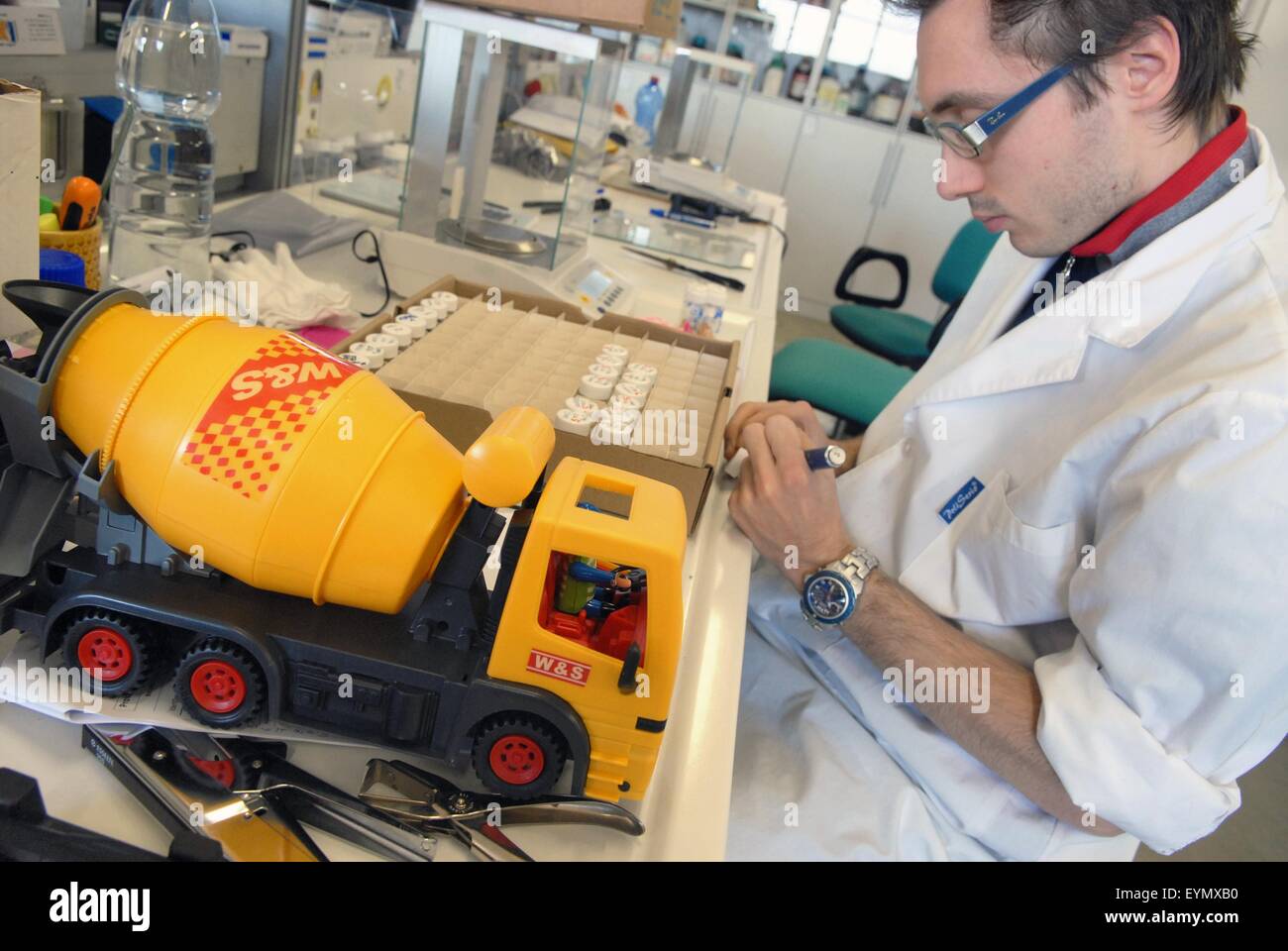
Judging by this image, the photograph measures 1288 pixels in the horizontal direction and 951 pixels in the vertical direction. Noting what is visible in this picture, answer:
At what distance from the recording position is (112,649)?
0.69 m

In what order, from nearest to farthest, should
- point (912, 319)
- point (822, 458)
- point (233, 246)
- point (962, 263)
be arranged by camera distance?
point (822, 458), point (233, 246), point (962, 263), point (912, 319)

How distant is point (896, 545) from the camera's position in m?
1.16

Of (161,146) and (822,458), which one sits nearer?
(822,458)

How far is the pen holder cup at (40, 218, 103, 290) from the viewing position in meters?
1.13

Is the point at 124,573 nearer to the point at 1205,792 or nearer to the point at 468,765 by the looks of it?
the point at 468,765

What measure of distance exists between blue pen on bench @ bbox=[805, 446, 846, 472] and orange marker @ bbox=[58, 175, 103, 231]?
0.95 metres

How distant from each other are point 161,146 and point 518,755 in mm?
1223

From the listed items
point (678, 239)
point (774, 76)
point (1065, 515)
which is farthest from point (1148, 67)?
point (774, 76)

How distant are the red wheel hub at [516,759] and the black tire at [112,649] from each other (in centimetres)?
27

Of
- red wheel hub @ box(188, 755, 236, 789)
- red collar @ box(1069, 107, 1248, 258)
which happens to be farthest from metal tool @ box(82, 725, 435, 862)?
red collar @ box(1069, 107, 1248, 258)

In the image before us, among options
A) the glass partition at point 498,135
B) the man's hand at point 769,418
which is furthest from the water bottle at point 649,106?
the man's hand at point 769,418

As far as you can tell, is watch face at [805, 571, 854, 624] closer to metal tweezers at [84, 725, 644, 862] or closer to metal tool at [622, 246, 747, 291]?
metal tweezers at [84, 725, 644, 862]

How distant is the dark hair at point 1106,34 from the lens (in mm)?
958

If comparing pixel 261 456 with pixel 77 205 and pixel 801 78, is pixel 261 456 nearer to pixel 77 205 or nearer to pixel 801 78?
pixel 77 205
